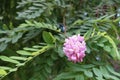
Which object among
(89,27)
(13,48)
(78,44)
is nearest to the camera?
(78,44)

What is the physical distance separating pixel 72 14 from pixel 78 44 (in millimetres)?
267

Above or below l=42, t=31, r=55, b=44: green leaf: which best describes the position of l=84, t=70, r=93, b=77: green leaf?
below

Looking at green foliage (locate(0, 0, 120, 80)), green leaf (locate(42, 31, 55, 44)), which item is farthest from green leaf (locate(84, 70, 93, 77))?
green leaf (locate(42, 31, 55, 44))

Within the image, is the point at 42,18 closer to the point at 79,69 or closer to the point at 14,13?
the point at 14,13

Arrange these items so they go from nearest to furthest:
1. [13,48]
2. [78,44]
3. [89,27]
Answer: [78,44] < [89,27] < [13,48]

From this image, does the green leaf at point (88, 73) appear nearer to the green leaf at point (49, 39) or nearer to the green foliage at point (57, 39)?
the green foliage at point (57, 39)

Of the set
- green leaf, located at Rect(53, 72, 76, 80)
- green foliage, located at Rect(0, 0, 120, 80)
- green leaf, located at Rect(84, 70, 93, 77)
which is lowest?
green leaf, located at Rect(53, 72, 76, 80)

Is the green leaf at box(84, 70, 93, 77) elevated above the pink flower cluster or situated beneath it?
situated beneath

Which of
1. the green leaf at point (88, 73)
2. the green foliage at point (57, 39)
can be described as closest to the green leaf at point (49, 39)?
the green foliage at point (57, 39)

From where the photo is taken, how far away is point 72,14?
0.92m

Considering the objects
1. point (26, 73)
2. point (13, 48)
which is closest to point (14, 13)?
point (13, 48)

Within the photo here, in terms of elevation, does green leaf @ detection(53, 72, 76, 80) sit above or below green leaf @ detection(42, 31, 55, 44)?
below

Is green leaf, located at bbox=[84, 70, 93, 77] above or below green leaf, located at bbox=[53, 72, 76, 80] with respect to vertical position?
above

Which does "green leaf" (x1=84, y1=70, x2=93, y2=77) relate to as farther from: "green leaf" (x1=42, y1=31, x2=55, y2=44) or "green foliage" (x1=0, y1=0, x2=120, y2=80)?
"green leaf" (x1=42, y1=31, x2=55, y2=44)
